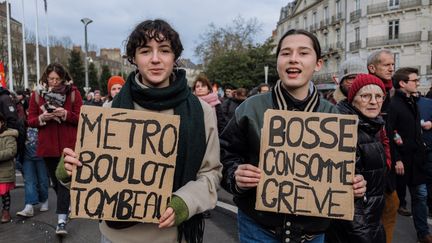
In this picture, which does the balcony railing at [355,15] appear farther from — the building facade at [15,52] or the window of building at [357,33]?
the building facade at [15,52]

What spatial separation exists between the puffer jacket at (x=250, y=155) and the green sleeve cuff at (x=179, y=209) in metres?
0.36

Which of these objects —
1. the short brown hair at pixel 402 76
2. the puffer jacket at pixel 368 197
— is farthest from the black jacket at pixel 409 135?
the puffer jacket at pixel 368 197

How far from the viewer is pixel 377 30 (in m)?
40.3

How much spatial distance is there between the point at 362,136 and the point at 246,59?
1399 inches

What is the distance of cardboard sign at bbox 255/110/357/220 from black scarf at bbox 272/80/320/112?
0.21 m

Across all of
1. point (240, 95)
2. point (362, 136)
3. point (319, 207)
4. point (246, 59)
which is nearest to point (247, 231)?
point (319, 207)

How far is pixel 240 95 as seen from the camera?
7273mm

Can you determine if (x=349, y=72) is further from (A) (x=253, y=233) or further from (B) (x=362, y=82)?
(A) (x=253, y=233)

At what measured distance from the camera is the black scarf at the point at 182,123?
2049 millimetres

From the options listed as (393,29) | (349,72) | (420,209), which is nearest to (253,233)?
(349,72)

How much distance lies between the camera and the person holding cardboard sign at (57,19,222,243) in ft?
6.63

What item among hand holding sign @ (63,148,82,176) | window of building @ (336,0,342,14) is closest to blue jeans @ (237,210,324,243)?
hand holding sign @ (63,148,82,176)

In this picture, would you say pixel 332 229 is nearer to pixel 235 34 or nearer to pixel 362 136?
pixel 362 136

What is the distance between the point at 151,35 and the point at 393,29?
42659mm
